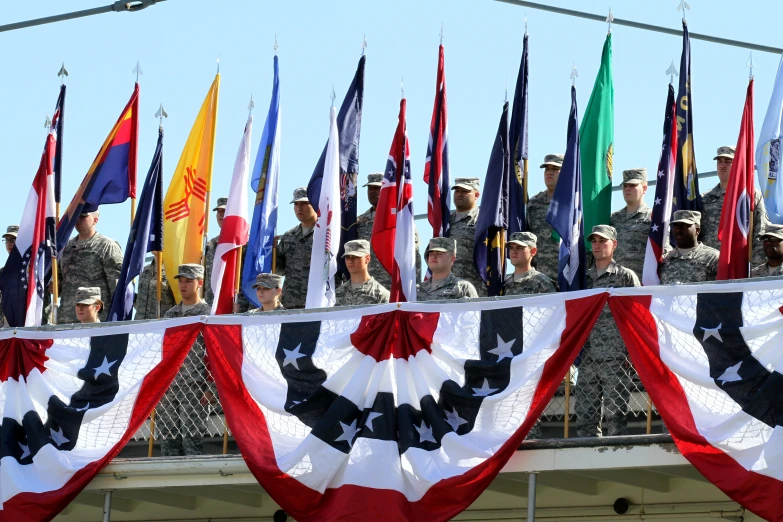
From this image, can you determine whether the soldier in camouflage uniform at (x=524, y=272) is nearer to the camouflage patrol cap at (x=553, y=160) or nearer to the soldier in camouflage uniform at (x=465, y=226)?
the soldier in camouflage uniform at (x=465, y=226)

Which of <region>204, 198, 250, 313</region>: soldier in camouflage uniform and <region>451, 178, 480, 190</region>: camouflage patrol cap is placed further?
<region>204, 198, 250, 313</region>: soldier in camouflage uniform

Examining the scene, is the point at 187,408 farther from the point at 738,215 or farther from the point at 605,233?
the point at 738,215

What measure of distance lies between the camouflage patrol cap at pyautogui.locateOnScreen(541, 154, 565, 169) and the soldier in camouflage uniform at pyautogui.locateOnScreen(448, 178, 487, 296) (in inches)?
25.1

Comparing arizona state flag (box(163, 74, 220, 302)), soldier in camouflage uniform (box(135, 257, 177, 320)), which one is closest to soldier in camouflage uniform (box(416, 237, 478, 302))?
arizona state flag (box(163, 74, 220, 302))

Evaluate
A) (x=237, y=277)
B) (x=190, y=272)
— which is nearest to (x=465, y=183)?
(x=237, y=277)

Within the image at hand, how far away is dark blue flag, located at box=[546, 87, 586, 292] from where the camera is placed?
11719mm

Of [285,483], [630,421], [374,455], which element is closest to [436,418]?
[374,455]

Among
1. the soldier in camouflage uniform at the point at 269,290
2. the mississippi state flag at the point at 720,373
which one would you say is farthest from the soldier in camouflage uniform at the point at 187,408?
the mississippi state flag at the point at 720,373

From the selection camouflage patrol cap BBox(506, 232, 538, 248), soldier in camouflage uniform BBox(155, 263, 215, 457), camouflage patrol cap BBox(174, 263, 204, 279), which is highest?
camouflage patrol cap BBox(506, 232, 538, 248)

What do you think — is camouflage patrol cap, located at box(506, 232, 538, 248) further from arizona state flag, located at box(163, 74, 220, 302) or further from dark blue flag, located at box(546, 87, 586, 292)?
arizona state flag, located at box(163, 74, 220, 302)

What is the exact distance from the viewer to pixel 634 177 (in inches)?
493

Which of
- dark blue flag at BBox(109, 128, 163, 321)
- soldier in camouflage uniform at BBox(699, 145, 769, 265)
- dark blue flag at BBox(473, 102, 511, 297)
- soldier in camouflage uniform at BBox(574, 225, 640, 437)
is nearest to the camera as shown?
soldier in camouflage uniform at BBox(574, 225, 640, 437)

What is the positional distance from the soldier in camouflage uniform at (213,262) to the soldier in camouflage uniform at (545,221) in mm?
2816

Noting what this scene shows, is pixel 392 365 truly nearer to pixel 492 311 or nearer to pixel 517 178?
pixel 492 311
